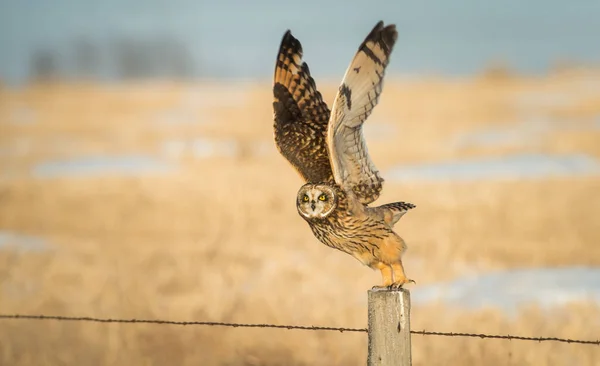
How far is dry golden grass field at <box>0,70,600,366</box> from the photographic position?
311 inches

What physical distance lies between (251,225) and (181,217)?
1.61m

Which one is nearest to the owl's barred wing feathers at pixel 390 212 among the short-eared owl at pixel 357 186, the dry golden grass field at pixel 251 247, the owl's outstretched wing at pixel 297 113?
the short-eared owl at pixel 357 186

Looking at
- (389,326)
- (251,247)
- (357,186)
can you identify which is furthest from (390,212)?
(251,247)

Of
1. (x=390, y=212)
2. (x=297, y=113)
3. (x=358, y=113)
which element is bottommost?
(x=390, y=212)

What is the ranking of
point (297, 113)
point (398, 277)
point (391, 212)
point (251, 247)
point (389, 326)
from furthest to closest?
point (251, 247) → point (297, 113) → point (391, 212) → point (398, 277) → point (389, 326)

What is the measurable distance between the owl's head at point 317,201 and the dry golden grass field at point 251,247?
2.73m

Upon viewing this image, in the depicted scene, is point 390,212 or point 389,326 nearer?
point 389,326

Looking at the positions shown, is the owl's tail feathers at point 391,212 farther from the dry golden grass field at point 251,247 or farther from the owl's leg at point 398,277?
the dry golden grass field at point 251,247

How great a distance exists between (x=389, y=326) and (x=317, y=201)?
0.74m

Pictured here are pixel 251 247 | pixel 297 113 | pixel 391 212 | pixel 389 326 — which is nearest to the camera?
pixel 389 326

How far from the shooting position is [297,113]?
562 centimetres

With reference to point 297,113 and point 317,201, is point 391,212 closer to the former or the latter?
point 317,201

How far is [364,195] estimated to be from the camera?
5.03 metres

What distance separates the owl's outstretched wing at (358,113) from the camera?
15.5 feet
